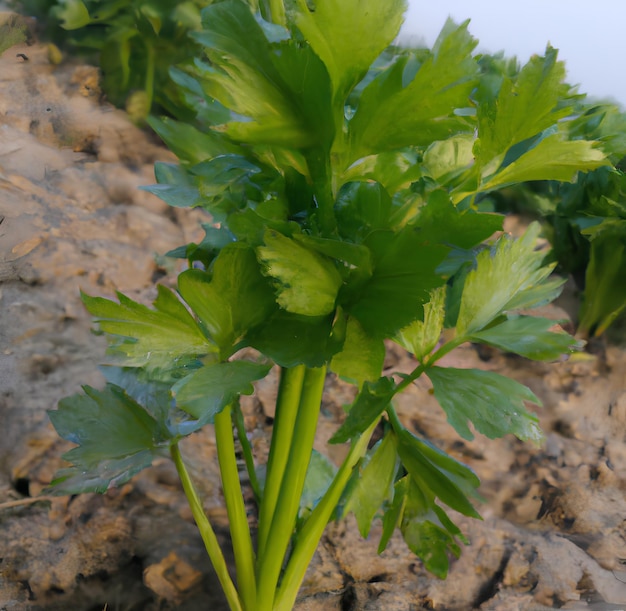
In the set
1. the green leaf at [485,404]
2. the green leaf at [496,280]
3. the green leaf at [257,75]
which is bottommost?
the green leaf at [485,404]

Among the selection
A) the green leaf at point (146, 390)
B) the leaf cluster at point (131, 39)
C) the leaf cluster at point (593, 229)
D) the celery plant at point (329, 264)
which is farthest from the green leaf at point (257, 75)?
the leaf cluster at point (131, 39)

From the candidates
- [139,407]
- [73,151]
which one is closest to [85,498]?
[139,407]

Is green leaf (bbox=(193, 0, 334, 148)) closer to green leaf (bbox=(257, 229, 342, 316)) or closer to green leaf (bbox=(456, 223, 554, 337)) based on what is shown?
green leaf (bbox=(257, 229, 342, 316))

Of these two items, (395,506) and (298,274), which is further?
(395,506)

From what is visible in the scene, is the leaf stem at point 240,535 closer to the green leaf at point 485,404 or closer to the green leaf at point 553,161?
the green leaf at point 485,404

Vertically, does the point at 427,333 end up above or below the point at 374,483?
above

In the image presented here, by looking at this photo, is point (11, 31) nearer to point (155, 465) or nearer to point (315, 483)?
point (155, 465)

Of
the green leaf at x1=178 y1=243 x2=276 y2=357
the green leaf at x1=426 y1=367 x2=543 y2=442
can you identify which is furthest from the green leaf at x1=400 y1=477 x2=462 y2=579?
the green leaf at x1=178 y1=243 x2=276 y2=357

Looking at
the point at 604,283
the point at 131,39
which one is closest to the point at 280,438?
the point at 604,283
